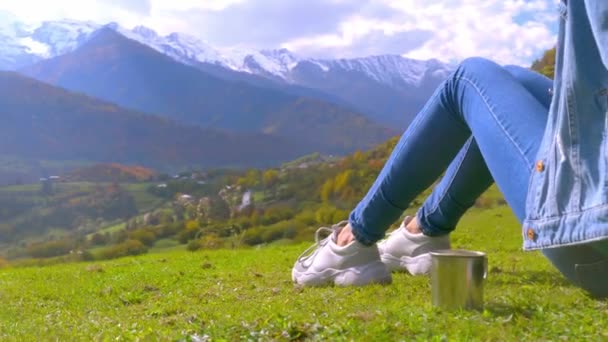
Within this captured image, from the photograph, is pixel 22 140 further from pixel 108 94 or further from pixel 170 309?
pixel 170 309

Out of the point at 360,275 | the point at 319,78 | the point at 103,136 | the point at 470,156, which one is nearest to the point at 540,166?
the point at 470,156

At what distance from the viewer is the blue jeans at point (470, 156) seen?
7.44ft

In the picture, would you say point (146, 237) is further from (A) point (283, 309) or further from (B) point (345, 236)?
(A) point (283, 309)

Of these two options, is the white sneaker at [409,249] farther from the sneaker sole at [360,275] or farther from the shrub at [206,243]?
the shrub at [206,243]

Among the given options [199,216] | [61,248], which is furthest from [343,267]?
[61,248]

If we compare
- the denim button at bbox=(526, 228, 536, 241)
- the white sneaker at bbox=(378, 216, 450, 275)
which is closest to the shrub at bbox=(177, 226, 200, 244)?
the white sneaker at bbox=(378, 216, 450, 275)

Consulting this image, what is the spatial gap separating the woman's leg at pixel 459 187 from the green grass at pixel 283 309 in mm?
368

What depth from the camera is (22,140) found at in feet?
252

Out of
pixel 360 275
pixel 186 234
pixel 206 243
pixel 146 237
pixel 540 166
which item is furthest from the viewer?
pixel 146 237

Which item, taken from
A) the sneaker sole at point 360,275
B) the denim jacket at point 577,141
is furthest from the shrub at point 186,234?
the denim jacket at point 577,141

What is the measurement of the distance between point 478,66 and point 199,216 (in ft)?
56.2

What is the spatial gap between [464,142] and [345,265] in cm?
109

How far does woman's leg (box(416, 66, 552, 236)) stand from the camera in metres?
3.03

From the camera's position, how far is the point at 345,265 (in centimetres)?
367
